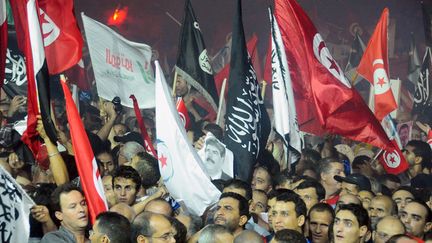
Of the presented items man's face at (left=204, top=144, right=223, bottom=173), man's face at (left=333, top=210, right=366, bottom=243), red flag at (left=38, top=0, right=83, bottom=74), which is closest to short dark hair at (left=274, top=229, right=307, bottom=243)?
man's face at (left=333, top=210, right=366, bottom=243)

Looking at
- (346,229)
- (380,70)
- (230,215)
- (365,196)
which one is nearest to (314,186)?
(365,196)

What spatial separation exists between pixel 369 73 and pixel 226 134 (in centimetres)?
287

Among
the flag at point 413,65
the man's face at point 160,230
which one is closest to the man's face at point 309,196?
Result: the man's face at point 160,230

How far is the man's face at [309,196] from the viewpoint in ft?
30.7

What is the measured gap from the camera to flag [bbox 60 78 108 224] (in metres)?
7.98

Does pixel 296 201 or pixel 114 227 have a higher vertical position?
pixel 114 227

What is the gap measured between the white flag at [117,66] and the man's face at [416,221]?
11.8 ft

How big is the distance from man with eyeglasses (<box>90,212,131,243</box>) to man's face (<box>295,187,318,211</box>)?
246 cm

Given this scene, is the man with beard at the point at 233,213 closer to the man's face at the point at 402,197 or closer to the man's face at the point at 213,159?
the man's face at the point at 213,159

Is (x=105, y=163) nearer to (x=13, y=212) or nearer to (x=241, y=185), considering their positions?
Answer: (x=241, y=185)

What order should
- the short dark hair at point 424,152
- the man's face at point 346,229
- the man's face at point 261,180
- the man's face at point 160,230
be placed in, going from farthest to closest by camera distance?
1. the short dark hair at point 424,152
2. the man's face at point 261,180
3. the man's face at point 346,229
4. the man's face at point 160,230

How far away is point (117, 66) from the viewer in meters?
12.0

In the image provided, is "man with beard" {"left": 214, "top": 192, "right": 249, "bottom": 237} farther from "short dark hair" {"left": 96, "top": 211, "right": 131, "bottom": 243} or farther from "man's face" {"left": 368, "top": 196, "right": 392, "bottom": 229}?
"short dark hair" {"left": 96, "top": 211, "right": 131, "bottom": 243}

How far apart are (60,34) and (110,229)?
4.27m
